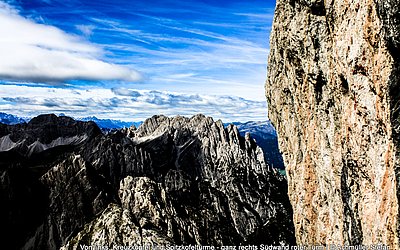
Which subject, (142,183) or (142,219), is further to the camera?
(142,183)

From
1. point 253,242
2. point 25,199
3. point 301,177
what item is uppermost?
point 301,177

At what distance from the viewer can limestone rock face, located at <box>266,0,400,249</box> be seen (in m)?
23.6

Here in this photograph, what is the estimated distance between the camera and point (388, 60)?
900 inches

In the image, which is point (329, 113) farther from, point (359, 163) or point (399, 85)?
point (399, 85)

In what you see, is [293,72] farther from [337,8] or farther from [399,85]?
[399,85]

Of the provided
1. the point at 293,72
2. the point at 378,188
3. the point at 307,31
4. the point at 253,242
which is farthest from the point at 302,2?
the point at 253,242

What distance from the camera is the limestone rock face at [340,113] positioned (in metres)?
23.6

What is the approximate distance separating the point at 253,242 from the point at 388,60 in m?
168

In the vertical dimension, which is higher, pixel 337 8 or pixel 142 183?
pixel 337 8

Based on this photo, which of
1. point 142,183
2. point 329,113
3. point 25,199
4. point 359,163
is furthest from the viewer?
point 25,199

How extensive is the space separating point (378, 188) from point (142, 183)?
11048cm

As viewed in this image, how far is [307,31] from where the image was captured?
36.7m

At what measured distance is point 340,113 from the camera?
3219 centimetres

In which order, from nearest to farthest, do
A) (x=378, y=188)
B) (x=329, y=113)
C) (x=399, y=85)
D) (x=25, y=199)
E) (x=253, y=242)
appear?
(x=399, y=85)
(x=378, y=188)
(x=329, y=113)
(x=25, y=199)
(x=253, y=242)
